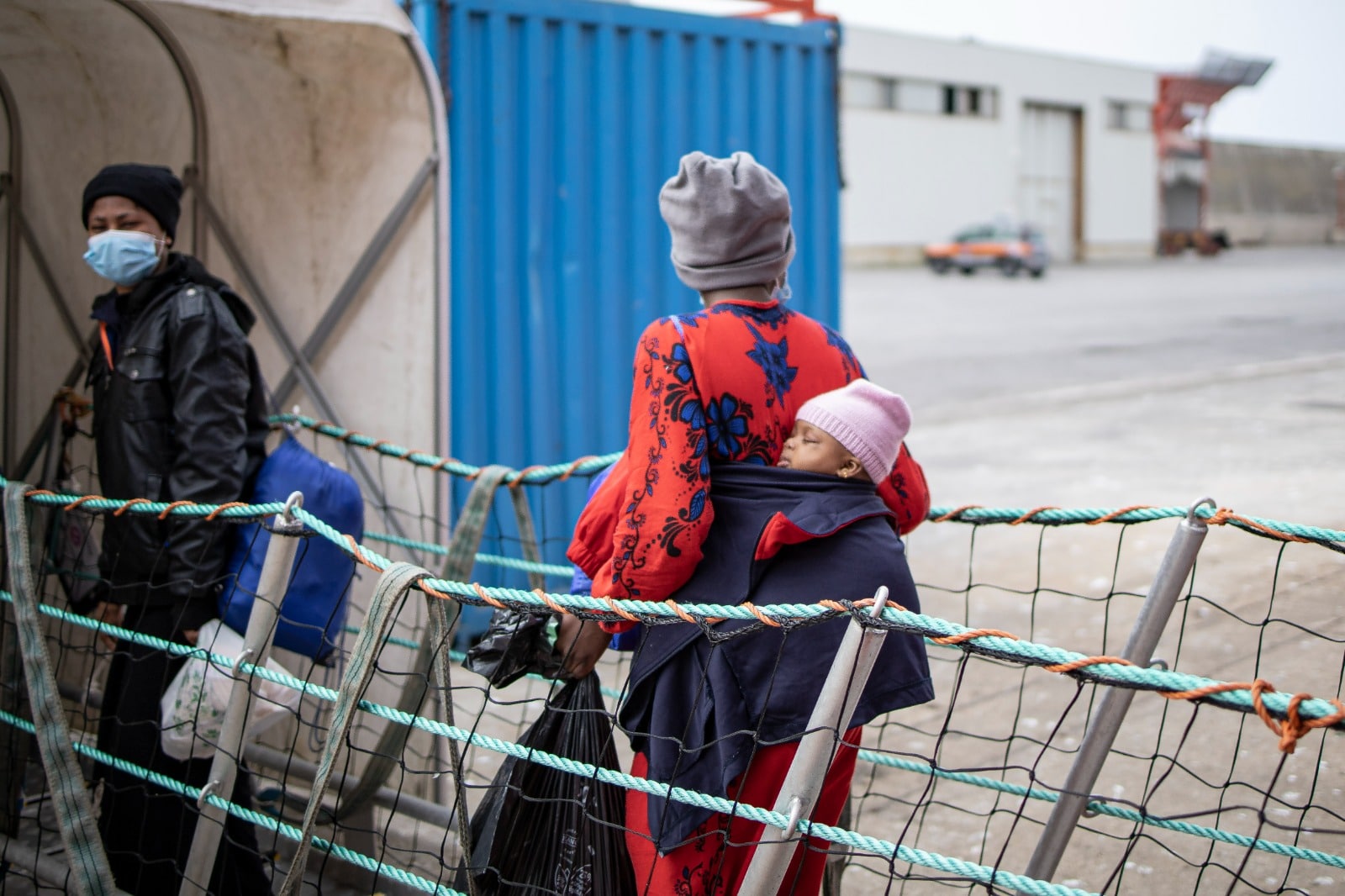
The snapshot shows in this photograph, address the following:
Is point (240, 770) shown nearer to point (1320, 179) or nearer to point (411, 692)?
point (411, 692)

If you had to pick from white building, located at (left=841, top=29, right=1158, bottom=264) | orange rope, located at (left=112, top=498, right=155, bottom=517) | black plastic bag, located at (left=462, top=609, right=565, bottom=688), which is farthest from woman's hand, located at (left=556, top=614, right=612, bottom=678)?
white building, located at (left=841, top=29, right=1158, bottom=264)

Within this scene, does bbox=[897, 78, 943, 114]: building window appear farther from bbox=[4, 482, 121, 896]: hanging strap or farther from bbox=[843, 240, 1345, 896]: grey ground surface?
bbox=[4, 482, 121, 896]: hanging strap

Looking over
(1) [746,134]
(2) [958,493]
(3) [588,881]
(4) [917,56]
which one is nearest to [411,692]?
(3) [588,881]

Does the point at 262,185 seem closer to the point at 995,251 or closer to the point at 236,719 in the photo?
the point at 236,719

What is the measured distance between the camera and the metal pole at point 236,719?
2.70 metres

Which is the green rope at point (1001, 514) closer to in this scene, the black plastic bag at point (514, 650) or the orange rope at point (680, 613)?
the black plastic bag at point (514, 650)

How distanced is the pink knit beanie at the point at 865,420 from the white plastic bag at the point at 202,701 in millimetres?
1497

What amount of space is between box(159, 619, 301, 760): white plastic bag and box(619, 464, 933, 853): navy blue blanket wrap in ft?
→ 3.72

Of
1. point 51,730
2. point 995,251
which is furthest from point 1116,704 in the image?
point 995,251

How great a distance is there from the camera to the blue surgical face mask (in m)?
3.11

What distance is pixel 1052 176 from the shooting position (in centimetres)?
4109

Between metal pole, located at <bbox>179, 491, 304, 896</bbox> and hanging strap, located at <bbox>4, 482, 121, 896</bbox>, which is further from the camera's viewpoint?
hanging strap, located at <bbox>4, 482, 121, 896</bbox>

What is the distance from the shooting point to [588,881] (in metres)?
2.36

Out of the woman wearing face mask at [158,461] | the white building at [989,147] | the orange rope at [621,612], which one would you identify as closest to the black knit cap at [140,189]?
the woman wearing face mask at [158,461]
